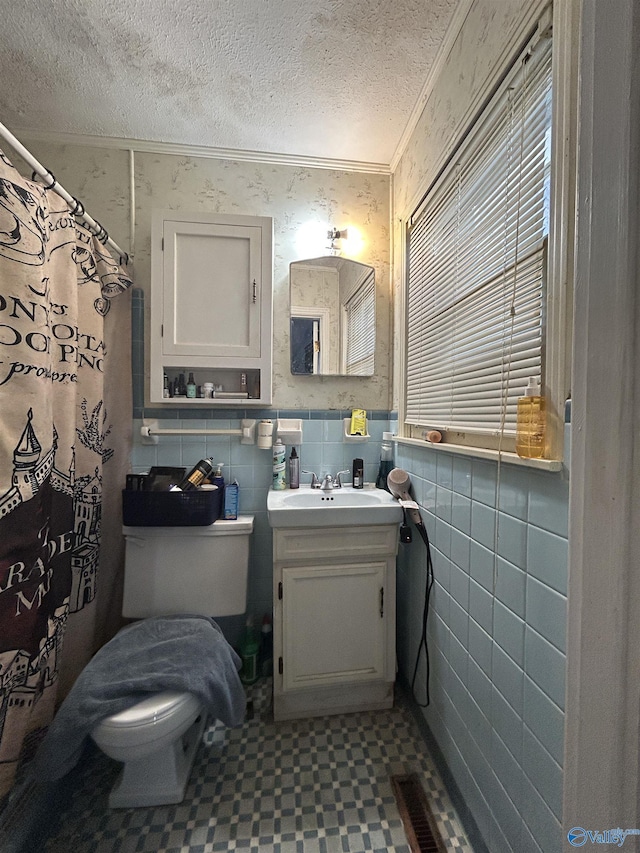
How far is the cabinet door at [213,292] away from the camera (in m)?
1.46

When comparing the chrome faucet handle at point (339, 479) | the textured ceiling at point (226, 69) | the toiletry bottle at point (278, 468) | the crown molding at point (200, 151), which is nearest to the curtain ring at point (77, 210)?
the textured ceiling at point (226, 69)

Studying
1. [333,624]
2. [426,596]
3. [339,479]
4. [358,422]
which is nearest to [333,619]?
[333,624]

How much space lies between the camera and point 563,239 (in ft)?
2.16

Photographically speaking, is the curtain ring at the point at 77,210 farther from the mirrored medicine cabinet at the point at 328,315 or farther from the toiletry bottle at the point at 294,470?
the toiletry bottle at the point at 294,470

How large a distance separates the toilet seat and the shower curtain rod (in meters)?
1.52

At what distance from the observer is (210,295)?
1.48 m

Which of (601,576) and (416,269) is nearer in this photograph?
(601,576)

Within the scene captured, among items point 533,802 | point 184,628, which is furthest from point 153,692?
point 533,802

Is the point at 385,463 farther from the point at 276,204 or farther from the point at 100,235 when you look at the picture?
the point at 100,235

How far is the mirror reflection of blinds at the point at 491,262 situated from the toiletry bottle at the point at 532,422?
0.21ft

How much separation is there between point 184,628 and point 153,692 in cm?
24

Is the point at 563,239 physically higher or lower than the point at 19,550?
higher

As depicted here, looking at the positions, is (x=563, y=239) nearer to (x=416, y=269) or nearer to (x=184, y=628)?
(x=416, y=269)

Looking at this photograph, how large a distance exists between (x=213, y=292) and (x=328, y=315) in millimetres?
538
